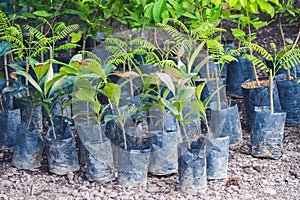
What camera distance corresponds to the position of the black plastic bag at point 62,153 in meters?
2.51

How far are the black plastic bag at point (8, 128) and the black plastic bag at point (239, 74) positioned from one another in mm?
1414

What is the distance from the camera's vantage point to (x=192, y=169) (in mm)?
2330

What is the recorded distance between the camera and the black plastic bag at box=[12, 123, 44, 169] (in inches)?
101

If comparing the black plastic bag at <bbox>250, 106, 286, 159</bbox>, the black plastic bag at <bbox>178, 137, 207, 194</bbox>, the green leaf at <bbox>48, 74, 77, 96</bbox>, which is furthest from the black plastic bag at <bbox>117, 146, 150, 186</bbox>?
the black plastic bag at <bbox>250, 106, 286, 159</bbox>

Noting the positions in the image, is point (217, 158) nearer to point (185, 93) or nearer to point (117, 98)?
point (185, 93)

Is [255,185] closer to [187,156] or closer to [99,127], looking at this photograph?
[187,156]

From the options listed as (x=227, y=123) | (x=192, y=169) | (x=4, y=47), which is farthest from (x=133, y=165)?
(x=4, y=47)

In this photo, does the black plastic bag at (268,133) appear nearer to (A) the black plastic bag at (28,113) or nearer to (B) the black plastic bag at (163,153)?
(B) the black plastic bag at (163,153)

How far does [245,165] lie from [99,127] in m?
0.77

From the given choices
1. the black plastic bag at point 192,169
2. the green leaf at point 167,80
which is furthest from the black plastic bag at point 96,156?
the green leaf at point 167,80

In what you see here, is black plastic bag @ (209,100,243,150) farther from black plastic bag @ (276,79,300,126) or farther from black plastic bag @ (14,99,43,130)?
black plastic bag @ (14,99,43,130)

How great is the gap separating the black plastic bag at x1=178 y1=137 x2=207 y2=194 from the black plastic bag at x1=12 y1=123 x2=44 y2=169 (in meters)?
0.72

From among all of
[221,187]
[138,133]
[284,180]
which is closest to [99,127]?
[138,133]

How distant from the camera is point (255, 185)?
8.09 ft
